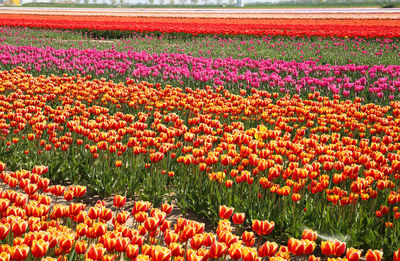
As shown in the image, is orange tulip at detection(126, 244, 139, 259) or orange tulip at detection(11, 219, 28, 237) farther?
orange tulip at detection(11, 219, 28, 237)

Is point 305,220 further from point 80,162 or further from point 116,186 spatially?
point 80,162

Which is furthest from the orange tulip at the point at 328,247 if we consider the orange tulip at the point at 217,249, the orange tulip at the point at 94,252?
the orange tulip at the point at 94,252

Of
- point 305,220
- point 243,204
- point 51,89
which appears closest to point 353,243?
point 305,220

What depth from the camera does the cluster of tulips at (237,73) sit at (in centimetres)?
955

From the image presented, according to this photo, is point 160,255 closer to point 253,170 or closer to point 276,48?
point 253,170

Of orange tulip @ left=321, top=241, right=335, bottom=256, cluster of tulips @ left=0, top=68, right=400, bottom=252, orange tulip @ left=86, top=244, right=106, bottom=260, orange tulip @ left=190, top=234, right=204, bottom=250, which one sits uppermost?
orange tulip @ left=86, top=244, right=106, bottom=260

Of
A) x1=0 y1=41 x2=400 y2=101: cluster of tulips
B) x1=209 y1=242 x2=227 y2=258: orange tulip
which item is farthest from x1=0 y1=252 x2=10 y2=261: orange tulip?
x1=0 y1=41 x2=400 y2=101: cluster of tulips

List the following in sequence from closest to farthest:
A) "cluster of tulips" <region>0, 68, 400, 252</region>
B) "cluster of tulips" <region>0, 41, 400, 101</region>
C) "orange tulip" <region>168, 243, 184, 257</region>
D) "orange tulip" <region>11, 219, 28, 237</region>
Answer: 1. "orange tulip" <region>168, 243, 184, 257</region>
2. "orange tulip" <region>11, 219, 28, 237</region>
3. "cluster of tulips" <region>0, 68, 400, 252</region>
4. "cluster of tulips" <region>0, 41, 400, 101</region>

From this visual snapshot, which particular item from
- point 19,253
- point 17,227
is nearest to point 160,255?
point 19,253

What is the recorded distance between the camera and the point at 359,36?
68.2ft

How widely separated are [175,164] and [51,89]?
399 cm

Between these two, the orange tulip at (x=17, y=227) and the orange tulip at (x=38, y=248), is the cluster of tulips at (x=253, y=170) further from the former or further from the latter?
the orange tulip at (x=38, y=248)

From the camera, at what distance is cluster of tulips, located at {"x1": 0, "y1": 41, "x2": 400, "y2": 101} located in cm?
955

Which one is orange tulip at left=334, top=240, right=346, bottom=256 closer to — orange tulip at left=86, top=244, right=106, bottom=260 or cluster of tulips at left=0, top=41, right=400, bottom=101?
orange tulip at left=86, top=244, right=106, bottom=260
